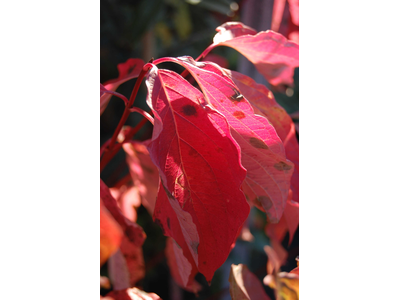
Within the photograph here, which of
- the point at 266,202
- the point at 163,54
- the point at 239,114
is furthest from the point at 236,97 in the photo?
the point at 163,54

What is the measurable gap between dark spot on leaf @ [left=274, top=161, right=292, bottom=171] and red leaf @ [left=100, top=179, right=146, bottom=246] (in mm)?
201

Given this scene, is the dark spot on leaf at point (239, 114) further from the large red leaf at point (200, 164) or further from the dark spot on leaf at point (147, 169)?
the dark spot on leaf at point (147, 169)

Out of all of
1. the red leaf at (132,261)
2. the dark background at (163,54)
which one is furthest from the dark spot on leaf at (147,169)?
the dark background at (163,54)

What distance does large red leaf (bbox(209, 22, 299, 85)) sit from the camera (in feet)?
1.40

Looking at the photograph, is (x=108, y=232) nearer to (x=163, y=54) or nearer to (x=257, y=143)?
(x=257, y=143)

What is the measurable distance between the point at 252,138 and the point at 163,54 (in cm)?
111

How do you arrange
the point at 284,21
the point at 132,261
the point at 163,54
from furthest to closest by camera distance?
the point at 163,54, the point at 284,21, the point at 132,261

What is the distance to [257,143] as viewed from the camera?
0.34 m

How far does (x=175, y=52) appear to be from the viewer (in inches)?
53.7

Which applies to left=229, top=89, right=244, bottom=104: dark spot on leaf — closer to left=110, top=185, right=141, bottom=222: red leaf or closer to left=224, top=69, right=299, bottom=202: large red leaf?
left=224, top=69, right=299, bottom=202: large red leaf
